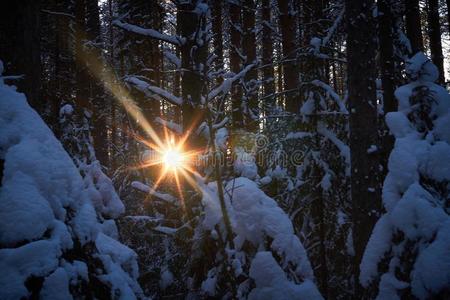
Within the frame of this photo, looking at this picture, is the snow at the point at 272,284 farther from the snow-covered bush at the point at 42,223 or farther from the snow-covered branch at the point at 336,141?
the snow-covered branch at the point at 336,141

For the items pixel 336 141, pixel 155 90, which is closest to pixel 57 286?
pixel 155 90

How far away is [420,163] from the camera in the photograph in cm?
444

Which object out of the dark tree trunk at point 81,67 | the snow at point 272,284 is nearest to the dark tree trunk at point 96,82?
the dark tree trunk at point 81,67

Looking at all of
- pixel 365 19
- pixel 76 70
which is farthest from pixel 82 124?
pixel 365 19

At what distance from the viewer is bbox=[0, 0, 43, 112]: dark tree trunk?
5.34 meters

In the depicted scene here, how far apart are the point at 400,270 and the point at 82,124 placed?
852 centimetres

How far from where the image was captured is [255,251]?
4395mm

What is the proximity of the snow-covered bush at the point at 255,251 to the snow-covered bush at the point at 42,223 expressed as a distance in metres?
1.81

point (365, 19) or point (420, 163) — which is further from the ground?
point (365, 19)

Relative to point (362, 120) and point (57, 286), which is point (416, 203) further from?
point (57, 286)

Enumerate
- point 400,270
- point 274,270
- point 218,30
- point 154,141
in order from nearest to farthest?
point 274,270 → point 400,270 → point 154,141 → point 218,30

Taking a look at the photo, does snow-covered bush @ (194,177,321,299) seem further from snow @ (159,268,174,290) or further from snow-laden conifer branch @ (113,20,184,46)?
snow-laden conifer branch @ (113,20,184,46)

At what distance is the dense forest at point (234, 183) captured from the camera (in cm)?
243

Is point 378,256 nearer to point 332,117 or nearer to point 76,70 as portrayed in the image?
point 332,117
